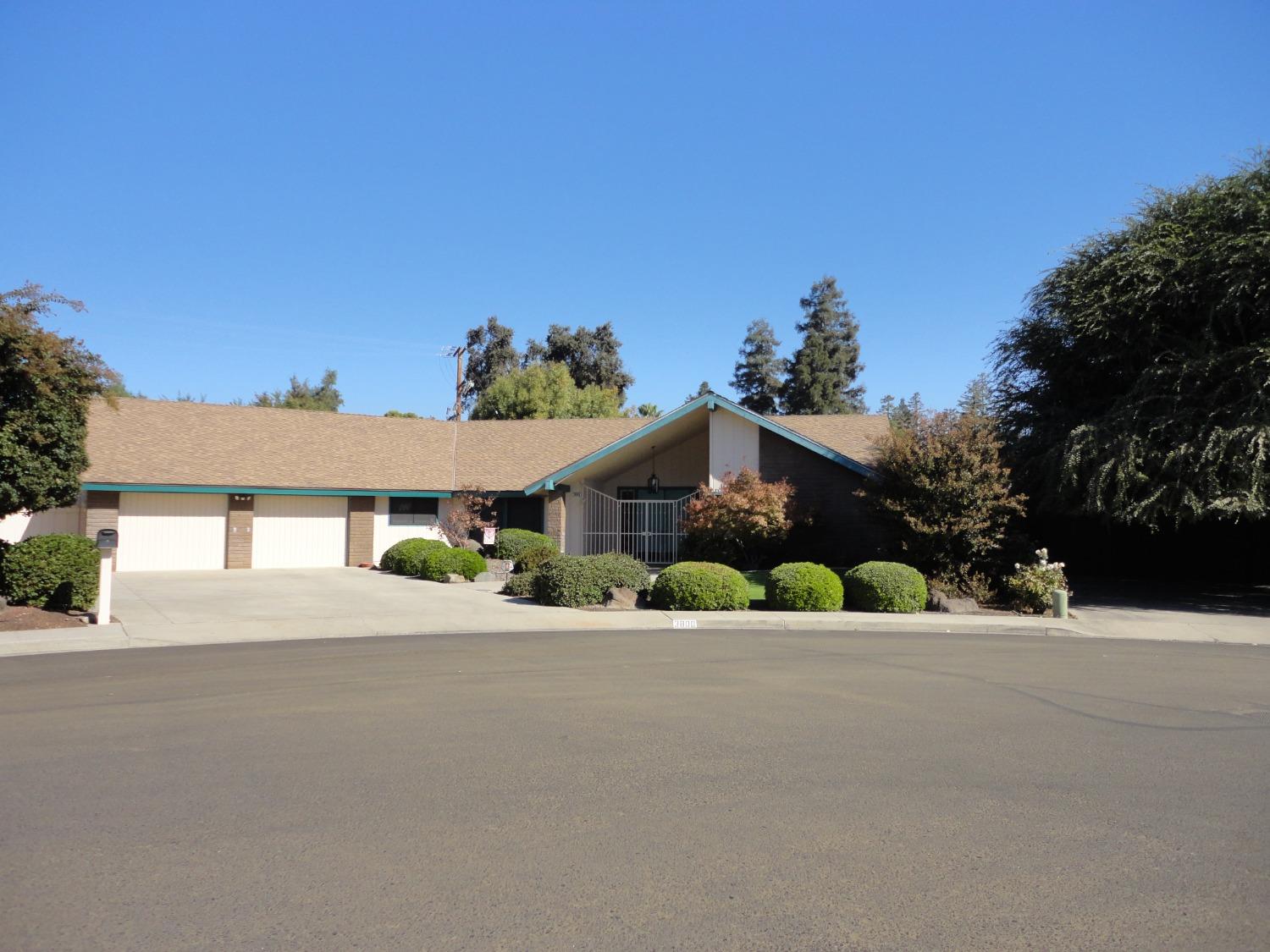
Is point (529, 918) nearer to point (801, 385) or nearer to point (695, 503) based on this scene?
point (695, 503)

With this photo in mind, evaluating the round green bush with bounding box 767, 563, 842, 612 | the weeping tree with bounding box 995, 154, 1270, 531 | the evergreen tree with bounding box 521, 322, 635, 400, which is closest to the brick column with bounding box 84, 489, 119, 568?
the round green bush with bounding box 767, 563, 842, 612

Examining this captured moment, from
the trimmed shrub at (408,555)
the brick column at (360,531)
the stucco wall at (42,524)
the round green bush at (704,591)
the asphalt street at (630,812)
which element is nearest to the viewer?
the asphalt street at (630,812)

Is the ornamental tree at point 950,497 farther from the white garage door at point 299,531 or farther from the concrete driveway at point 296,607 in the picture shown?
the white garage door at point 299,531

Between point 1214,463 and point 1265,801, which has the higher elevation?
point 1214,463

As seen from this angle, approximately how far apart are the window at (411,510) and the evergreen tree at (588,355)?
31.5m

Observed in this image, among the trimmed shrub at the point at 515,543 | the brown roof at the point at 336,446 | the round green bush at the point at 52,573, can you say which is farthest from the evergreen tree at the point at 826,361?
the round green bush at the point at 52,573

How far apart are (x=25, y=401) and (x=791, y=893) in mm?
14136

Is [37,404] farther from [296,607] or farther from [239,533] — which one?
[239,533]

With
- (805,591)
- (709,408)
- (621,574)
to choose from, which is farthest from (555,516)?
(805,591)

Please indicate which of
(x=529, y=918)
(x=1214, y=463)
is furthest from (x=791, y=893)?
(x=1214, y=463)

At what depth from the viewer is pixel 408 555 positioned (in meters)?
25.1

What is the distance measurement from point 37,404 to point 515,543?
42.4 feet

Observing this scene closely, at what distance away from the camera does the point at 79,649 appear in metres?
12.4

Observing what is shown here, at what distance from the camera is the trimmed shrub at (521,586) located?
64.8 ft
